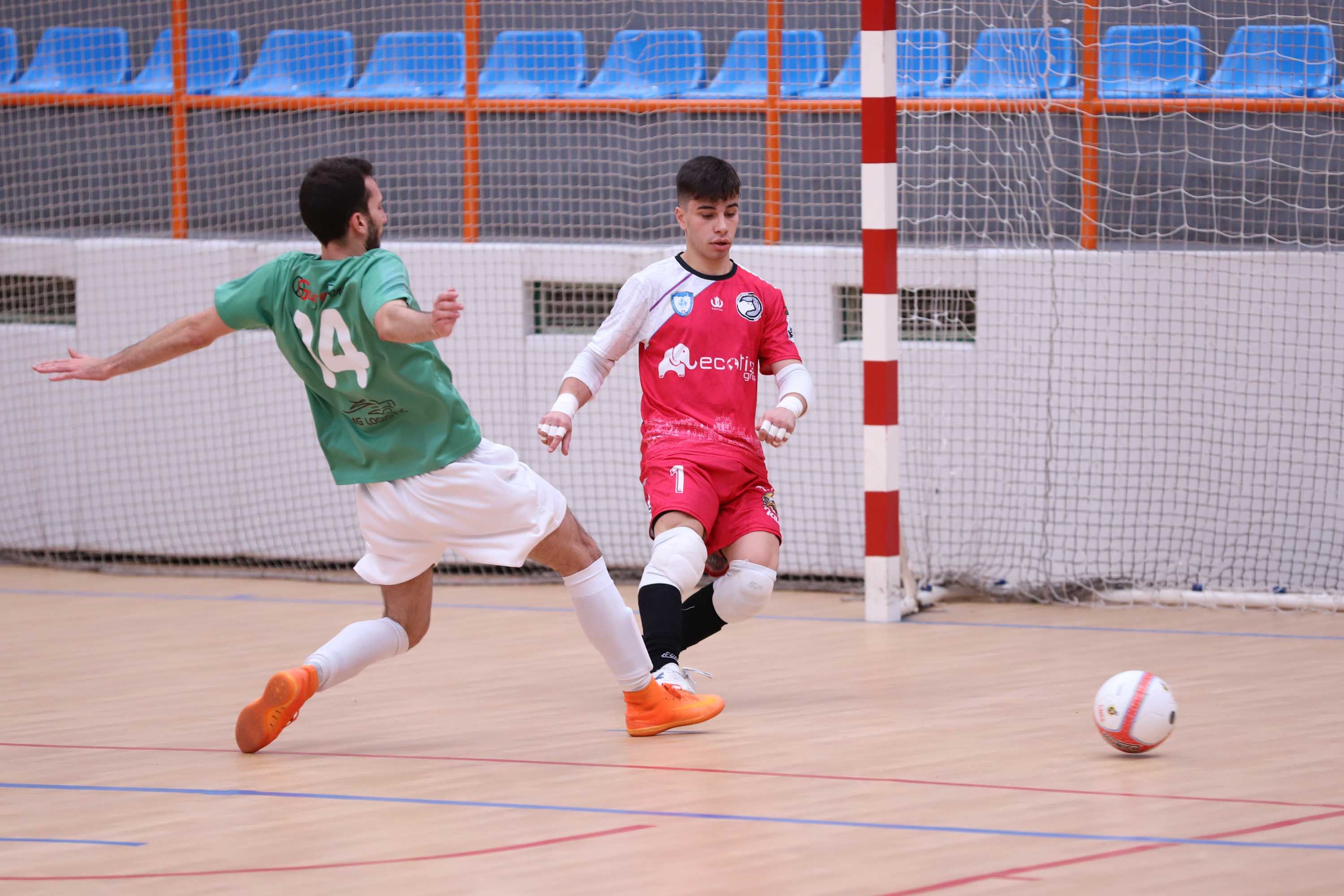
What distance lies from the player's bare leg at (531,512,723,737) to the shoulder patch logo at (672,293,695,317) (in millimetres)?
809


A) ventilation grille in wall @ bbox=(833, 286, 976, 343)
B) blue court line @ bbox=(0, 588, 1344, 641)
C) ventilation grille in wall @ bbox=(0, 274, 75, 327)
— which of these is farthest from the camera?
ventilation grille in wall @ bbox=(0, 274, 75, 327)

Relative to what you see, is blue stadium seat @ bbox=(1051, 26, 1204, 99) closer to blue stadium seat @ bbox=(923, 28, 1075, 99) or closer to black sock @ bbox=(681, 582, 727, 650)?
blue stadium seat @ bbox=(923, 28, 1075, 99)

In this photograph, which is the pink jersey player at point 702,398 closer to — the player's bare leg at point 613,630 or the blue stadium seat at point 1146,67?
the player's bare leg at point 613,630

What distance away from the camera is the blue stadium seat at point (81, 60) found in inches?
413

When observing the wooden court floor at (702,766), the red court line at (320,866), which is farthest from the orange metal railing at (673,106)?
the red court line at (320,866)

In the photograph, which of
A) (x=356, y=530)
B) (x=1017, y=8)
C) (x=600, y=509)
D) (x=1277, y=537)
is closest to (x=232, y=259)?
(x=356, y=530)

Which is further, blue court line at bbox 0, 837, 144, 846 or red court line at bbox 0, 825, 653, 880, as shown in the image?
blue court line at bbox 0, 837, 144, 846

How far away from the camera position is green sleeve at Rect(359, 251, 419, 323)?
14.2ft

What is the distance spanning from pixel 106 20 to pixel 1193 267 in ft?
23.0

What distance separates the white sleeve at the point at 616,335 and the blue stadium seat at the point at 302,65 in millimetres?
4930

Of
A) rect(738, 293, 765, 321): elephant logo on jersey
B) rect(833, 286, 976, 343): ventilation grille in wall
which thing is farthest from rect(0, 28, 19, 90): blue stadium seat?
rect(738, 293, 765, 321): elephant logo on jersey

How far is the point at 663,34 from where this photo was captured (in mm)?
9445

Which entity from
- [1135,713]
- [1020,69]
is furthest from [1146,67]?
[1135,713]

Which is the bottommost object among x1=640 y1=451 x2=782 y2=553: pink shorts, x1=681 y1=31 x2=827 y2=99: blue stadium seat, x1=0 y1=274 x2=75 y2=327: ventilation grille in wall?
x1=640 y1=451 x2=782 y2=553: pink shorts
